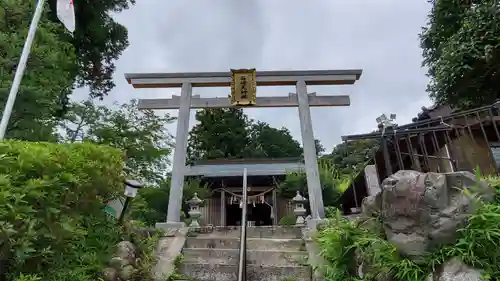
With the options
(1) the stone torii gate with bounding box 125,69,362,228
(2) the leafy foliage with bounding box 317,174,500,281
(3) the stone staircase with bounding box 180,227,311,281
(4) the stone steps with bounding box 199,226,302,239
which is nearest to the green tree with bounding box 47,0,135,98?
(1) the stone torii gate with bounding box 125,69,362,228

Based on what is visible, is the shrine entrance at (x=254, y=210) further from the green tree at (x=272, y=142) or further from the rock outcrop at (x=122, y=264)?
the rock outcrop at (x=122, y=264)

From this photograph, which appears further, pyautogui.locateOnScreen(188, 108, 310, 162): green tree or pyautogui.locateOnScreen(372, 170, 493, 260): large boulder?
pyautogui.locateOnScreen(188, 108, 310, 162): green tree

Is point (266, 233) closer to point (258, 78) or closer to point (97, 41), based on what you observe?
point (258, 78)

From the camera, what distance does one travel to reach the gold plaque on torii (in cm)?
706

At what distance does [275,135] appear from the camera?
78.8 ft

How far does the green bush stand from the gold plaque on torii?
3647 millimetres

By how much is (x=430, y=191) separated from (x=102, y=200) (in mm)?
3564

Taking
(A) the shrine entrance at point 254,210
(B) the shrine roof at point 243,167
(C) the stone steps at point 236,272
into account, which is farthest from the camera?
(A) the shrine entrance at point 254,210

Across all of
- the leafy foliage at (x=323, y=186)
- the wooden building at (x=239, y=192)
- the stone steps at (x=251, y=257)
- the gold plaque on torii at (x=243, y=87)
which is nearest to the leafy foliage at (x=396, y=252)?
the stone steps at (x=251, y=257)

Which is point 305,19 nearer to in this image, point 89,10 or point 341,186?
point 341,186

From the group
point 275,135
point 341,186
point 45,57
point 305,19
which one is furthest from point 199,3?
point 275,135

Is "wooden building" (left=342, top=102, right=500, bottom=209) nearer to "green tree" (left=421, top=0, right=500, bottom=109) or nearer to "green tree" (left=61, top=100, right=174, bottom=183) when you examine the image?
"green tree" (left=421, top=0, right=500, bottom=109)

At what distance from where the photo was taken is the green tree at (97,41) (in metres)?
10.5

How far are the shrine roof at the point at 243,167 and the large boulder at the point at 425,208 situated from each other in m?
8.87
